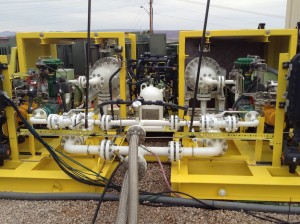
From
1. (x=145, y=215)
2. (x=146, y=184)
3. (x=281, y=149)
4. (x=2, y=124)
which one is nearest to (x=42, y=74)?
(x=2, y=124)

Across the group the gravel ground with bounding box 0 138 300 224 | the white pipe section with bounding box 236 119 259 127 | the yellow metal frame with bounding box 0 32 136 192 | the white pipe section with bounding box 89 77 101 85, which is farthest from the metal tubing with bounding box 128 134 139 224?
the white pipe section with bounding box 89 77 101 85

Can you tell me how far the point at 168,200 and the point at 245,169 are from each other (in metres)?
1.01

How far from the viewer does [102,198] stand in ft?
8.85

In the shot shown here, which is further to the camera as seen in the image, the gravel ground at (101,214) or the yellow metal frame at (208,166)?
the yellow metal frame at (208,166)

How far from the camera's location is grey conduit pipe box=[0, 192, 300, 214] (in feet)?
8.86

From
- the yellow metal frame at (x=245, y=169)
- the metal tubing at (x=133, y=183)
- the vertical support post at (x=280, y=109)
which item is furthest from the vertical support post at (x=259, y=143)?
the metal tubing at (x=133, y=183)

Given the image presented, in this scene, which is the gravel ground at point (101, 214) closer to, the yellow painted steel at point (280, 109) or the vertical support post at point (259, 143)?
the yellow painted steel at point (280, 109)

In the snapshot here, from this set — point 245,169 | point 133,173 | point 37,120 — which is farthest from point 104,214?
point 245,169

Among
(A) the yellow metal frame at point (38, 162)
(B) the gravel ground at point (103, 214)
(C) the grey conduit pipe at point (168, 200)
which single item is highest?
(A) the yellow metal frame at point (38, 162)

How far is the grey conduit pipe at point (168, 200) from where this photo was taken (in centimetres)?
270

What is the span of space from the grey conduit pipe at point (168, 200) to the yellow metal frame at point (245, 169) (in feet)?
0.47

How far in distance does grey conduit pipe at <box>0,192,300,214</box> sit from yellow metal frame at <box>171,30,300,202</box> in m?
0.14

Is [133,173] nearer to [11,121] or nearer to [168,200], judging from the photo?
[168,200]

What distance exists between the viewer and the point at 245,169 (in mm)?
3357
